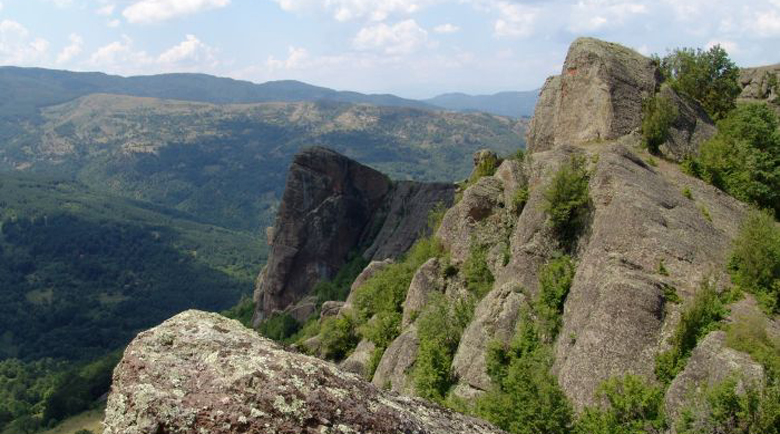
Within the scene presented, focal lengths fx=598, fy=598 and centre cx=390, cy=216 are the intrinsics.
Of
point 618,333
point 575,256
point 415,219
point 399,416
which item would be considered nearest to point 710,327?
point 618,333

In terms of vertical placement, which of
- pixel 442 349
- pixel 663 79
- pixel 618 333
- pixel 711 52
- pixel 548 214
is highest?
pixel 711 52

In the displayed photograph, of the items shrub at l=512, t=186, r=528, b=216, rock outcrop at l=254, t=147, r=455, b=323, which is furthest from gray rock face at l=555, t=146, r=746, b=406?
rock outcrop at l=254, t=147, r=455, b=323

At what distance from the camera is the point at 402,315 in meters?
42.5

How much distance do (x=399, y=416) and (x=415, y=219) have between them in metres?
85.1

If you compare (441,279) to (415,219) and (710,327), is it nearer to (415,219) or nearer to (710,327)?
(710,327)

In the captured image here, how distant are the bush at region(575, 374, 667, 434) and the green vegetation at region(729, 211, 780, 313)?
21.3ft

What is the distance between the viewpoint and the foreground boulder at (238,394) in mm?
6855

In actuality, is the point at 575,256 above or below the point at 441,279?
above

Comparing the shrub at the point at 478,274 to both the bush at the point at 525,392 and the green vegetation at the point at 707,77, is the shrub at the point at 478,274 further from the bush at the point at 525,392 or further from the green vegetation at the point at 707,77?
the green vegetation at the point at 707,77

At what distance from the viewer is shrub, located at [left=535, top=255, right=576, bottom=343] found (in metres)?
26.3

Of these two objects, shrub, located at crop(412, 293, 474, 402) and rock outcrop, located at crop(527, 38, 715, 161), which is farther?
rock outcrop, located at crop(527, 38, 715, 161)

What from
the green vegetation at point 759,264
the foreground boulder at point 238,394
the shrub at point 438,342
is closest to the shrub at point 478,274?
the shrub at point 438,342

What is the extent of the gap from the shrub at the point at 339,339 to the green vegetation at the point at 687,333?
30665 millimetres

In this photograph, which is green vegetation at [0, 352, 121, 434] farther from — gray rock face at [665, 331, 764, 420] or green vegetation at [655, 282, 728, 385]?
gray rock face at [665, 331, 764, 420]
